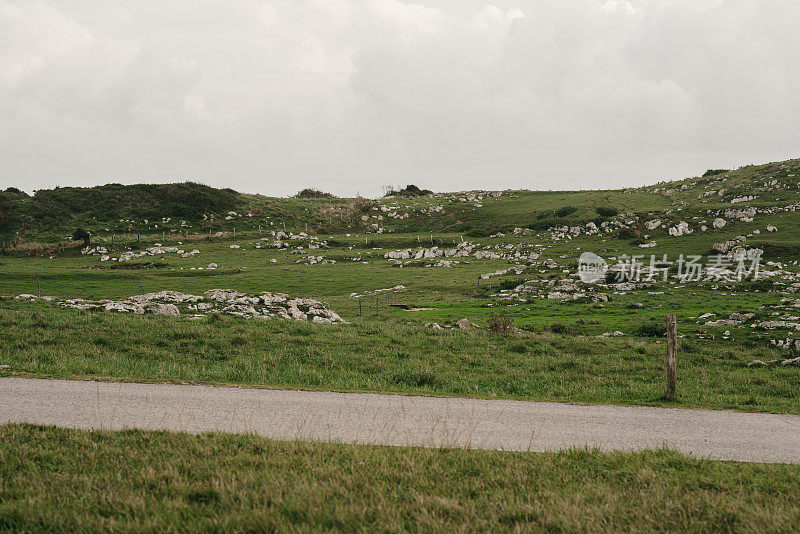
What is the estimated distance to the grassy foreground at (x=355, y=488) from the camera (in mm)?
5609

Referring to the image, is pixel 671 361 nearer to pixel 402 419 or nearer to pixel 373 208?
pixel 402 419

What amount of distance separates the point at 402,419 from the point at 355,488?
421 centimetres

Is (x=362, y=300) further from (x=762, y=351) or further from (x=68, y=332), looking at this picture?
(x=762, y=351)

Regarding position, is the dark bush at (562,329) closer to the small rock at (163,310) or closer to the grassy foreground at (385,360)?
the grassy foreground at (385,360)

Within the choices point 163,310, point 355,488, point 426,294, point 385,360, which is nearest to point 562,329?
point 385,360

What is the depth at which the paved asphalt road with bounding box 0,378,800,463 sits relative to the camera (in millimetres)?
9398

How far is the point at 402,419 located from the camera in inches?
420

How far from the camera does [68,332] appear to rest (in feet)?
68.7

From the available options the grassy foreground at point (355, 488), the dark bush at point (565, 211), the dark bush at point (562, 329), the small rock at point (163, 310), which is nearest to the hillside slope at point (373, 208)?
the dark bush at point (565, 211)

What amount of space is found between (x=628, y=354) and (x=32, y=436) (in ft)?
67.5

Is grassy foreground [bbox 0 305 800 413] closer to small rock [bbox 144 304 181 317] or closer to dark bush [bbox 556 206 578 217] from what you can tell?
small rock [bbox 144 304 181 317]

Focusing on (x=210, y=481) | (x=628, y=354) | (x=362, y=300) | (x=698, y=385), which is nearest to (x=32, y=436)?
(x=210, y=481)

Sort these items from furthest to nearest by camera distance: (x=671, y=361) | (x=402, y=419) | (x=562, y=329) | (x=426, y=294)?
(x=426, y=294)
(x=562, y=329)
(x=671, y=361)
(x=402, y=419)

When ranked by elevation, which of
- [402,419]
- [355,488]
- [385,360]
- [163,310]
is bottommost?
[163,310]
